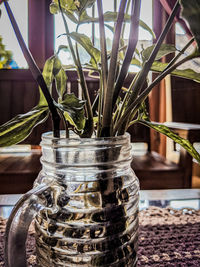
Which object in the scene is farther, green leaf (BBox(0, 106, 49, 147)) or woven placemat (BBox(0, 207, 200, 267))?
woven placemat (BBox(0, 207, 200, 267))

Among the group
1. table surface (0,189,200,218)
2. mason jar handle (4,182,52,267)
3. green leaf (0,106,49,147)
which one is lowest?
table surface (0,189,200,218)

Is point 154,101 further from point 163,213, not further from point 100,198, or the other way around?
point 100,198

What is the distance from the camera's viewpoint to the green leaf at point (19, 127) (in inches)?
7.9

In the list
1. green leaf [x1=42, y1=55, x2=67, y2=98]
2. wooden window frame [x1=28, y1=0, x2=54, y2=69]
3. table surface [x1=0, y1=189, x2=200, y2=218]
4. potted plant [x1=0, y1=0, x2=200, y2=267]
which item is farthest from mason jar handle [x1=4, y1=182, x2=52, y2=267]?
wooden window frame [x1=28, y1=0, x2=54, y2=69]

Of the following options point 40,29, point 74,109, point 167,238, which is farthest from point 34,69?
point 40,29

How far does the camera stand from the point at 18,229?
18cm

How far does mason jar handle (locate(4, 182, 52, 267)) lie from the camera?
0.60ft

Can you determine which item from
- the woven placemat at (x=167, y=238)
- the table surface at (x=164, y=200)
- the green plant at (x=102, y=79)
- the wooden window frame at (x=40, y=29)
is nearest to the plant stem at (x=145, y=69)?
the green plant at (x=102, y=79)

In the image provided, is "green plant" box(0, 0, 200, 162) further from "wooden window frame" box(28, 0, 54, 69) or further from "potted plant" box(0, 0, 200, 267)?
"wooden window frame" box(28, 0, 54, 69)

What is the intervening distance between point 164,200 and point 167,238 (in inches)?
7.1

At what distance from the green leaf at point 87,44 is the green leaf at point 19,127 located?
0.07 meters

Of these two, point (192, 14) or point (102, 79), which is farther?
point (102, 79)

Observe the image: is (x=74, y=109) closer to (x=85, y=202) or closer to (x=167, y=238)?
(x=85, y=202)

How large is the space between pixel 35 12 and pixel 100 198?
7.87 feet
